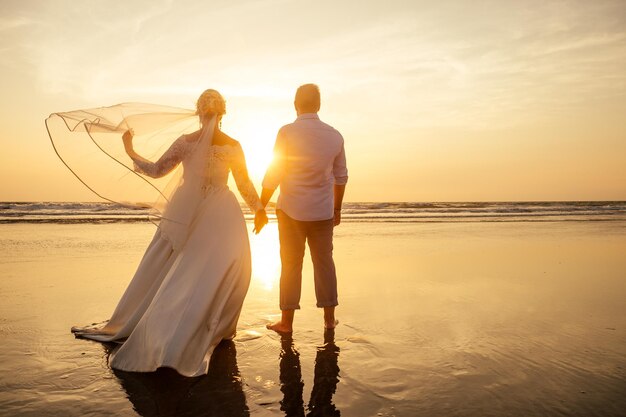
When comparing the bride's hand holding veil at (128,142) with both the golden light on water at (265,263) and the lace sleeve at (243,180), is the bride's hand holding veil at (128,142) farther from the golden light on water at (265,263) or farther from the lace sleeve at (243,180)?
the golden light on water at (265,263)

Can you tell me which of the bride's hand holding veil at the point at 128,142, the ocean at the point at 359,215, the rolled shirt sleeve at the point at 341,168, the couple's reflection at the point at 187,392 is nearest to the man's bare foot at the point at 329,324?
the couple's reflection at the point at 187,392

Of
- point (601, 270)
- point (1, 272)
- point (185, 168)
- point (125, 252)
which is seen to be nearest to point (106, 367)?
point (185, 168)

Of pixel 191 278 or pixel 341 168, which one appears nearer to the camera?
pixel 191 278

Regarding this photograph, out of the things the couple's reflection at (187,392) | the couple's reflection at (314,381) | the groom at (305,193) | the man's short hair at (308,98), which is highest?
the man's short hair at (308,98)

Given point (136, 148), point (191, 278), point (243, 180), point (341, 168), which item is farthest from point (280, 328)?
point (136, 148)

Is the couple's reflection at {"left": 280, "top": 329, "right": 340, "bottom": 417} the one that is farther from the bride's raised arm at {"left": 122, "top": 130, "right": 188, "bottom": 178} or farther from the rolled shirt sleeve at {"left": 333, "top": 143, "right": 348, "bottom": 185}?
the bride's raised arm at {"left": 122, "top": 130, "right": 188, "bottom": 178}

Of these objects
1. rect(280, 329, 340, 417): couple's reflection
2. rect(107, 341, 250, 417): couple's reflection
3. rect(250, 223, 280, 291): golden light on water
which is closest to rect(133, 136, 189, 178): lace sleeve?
rect(107, 341, 250, 417): couple's reflection

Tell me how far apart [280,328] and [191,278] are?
1.22m

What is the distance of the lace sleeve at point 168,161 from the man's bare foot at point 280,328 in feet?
6.14

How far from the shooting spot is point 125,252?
1115cm

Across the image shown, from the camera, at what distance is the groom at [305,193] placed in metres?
4.95

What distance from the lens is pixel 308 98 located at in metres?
5.03

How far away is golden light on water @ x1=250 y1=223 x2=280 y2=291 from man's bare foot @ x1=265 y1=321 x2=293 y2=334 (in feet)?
7.03

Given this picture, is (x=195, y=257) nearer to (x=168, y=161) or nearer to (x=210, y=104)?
(x=168, y=161)
